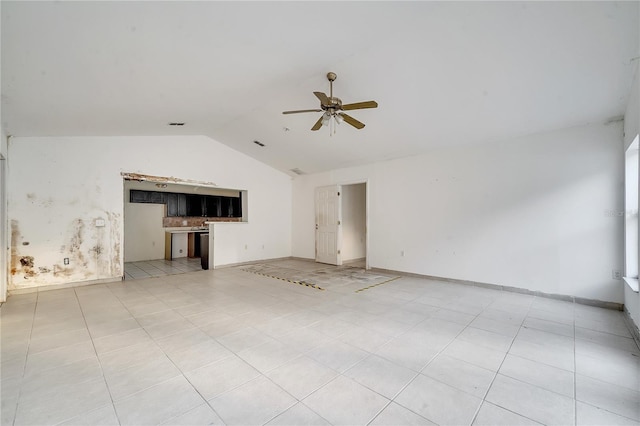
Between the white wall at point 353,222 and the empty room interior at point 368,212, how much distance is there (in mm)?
1094

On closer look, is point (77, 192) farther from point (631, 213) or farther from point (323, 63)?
point (631, 213)

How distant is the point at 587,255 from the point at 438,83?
3244 mm

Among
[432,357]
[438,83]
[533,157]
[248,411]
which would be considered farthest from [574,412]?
[533,157]

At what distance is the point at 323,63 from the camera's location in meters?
3.52

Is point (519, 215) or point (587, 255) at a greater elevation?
point (519, 215)

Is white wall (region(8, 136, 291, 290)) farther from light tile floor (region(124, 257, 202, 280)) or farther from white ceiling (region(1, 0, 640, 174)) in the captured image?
light tile floor (region(124, 257, 202, 280))

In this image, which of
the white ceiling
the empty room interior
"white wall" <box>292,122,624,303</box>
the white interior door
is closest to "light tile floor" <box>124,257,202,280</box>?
the empty room interior

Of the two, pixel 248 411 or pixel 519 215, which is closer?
pixel 248 411

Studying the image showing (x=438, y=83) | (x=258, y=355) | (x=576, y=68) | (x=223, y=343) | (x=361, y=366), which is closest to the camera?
(x=361, y=366)

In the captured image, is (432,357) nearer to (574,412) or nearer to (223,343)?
(574,412)

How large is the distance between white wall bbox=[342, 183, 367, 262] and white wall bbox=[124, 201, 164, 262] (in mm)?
5425

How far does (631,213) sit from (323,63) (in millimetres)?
4392

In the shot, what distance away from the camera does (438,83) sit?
3.63 meters

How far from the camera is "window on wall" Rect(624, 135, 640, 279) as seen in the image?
11.4ft
